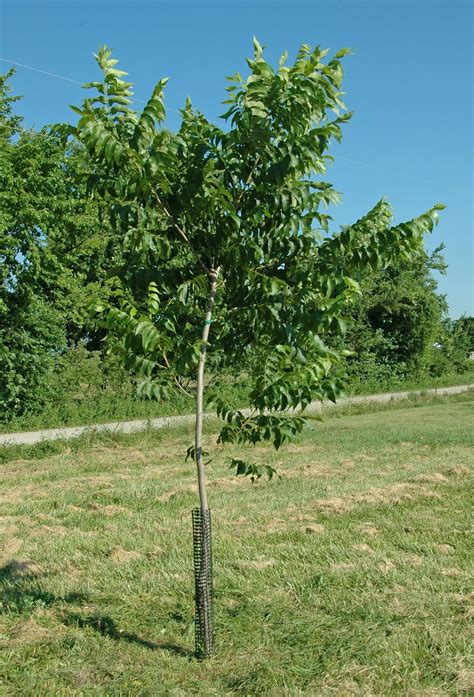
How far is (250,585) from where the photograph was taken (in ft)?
18.7

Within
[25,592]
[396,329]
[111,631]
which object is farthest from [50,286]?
[396,329]

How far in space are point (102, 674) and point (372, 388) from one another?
2590cm

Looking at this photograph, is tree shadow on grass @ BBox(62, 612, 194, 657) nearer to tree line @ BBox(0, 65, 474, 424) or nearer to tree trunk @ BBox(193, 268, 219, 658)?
tree trunk @ BBox(193, 268, 219, 658)

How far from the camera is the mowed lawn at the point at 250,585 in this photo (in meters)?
4.22

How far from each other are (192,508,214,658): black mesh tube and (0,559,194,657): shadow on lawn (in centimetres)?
17

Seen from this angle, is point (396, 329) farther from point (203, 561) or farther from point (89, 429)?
point (203, 561)

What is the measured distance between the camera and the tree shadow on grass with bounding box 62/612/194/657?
4609mm

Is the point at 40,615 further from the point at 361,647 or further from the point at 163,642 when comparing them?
the point at 361,647

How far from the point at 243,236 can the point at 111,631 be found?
9.42 feet

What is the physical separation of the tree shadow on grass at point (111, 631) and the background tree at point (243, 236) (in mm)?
308

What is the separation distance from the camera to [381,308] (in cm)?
3184

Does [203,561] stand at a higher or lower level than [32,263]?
lower

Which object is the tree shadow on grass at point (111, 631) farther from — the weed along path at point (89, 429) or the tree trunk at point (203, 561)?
the weed along path at point (89, 429)

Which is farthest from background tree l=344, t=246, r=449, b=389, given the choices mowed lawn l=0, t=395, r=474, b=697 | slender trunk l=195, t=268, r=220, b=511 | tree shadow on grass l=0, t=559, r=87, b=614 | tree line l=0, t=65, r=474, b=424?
slender trunk l=195, t=268, r=220, b=511
